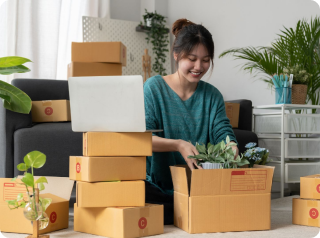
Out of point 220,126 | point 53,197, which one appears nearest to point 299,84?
point 220,126

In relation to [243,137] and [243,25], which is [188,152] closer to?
[243,137]

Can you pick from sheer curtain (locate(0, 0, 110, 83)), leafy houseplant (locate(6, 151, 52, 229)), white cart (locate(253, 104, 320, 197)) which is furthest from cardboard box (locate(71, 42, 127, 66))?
sheer curtain (locate(0, 0, 110, 83))

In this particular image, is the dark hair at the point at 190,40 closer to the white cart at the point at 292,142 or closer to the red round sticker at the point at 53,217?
the red round sticker at the point at 53,217

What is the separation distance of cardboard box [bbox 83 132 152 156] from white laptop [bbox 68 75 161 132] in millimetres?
31

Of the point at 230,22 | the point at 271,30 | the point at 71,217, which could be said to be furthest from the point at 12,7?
the point at 71,217

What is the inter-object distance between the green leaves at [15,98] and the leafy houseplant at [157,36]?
267 cm

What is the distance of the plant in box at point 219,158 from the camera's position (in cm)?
141

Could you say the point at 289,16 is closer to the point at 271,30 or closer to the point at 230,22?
the point at 271,30

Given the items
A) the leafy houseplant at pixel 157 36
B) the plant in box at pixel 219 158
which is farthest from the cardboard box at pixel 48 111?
the leafy houseplant at pixel 157 36

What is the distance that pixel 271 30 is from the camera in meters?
3.30

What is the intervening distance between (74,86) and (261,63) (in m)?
1.80

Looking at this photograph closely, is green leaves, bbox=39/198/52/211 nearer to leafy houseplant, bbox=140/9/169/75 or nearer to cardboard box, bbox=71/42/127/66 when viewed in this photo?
cardboard box, bbox=71/42/127/66

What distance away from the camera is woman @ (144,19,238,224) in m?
1.68

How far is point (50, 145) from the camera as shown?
6.94ft
